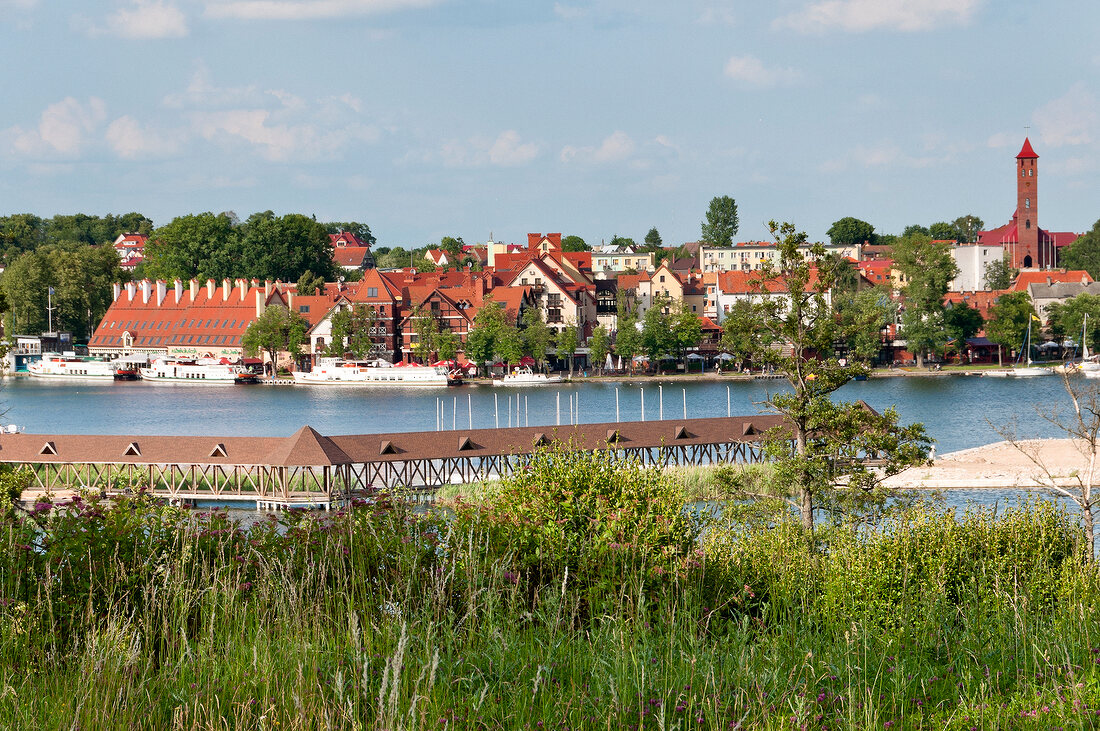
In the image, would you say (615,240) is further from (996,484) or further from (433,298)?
(996,484)

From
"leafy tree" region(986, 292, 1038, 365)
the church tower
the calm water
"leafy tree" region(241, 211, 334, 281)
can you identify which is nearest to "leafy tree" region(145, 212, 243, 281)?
"leafy tree" region(241, 211, 334, 281)

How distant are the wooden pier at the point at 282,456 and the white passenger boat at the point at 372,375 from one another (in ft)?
150

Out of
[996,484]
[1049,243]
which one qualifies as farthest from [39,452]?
[1049,243]

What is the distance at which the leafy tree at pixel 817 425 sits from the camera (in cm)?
2150

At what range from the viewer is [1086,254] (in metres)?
114

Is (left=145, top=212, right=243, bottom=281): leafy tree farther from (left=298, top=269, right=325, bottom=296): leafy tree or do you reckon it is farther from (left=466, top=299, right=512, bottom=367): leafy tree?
(left=466, top=299, right=512, bottom=367): leafy tree

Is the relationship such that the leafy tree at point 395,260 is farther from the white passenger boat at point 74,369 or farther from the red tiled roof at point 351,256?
the white passenger boat at point 74,369

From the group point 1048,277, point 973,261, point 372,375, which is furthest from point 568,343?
point 973,261

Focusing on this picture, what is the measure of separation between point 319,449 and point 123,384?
63.3m

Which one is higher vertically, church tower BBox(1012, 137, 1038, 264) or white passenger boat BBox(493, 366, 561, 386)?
church tower BBox(1012, 137, 1038, 264)

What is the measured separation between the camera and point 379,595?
24.1 feet

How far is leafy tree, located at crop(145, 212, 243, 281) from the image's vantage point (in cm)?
11050

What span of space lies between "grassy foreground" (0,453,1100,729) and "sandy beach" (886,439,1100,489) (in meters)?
26.2

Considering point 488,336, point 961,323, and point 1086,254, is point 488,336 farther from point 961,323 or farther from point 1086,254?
point 1086,254
